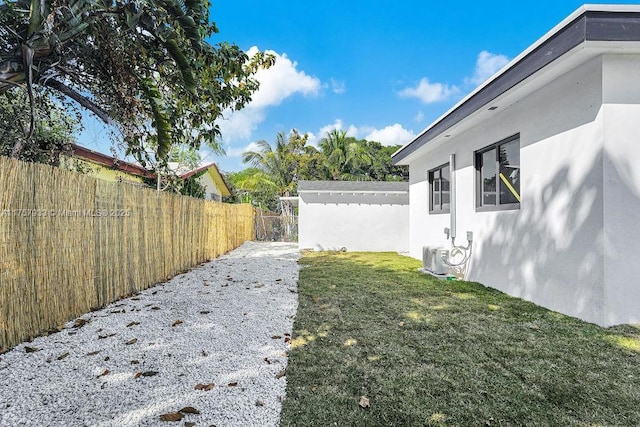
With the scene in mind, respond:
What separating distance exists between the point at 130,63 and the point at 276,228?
16.3m

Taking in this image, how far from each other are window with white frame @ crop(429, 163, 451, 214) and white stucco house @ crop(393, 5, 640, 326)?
2.23m

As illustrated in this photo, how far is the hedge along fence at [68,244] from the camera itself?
3.29m

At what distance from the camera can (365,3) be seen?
10227 mm

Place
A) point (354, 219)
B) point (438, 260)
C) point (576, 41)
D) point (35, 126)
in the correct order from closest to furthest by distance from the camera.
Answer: point (576, 41) < point (35, 126) < point (438, 260) < point (354, 219)

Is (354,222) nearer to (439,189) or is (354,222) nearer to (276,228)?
(439,189)

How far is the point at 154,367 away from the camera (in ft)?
9.57

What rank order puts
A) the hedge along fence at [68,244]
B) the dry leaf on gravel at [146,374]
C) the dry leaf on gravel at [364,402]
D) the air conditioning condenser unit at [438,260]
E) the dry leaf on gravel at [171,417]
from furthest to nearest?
the air conditioning condenser unit at [438,260]
the hedge along fence at [68,244]
the dry leaf on gravel at [146,374]
the dry leaf on gravel at [364,402]
the dry leaf on gravel at [171,417]

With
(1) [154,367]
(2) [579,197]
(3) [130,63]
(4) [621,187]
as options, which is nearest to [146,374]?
(1) [154,367]

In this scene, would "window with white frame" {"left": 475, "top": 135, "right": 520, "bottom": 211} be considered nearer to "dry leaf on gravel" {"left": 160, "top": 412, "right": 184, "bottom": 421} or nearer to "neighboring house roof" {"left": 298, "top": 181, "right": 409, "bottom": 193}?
"dry leaf on gravel" {"left": 160, "top": 412, "right": 184, "bottom": 421}

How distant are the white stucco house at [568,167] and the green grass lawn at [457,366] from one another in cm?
50

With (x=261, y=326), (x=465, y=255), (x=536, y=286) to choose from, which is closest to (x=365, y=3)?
(x=465, y=255)

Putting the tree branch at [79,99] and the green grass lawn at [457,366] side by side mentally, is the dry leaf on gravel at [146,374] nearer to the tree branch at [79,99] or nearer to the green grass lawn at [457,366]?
the green grass lawn at [457,366]

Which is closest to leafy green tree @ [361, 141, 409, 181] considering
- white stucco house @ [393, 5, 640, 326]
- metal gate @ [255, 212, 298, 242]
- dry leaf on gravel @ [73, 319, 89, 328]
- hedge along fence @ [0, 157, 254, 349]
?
metal gate @ [255, 212, 298, 242]

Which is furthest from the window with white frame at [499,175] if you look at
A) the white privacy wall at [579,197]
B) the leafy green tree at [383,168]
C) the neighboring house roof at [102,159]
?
the leafy green tree at [383,168]
